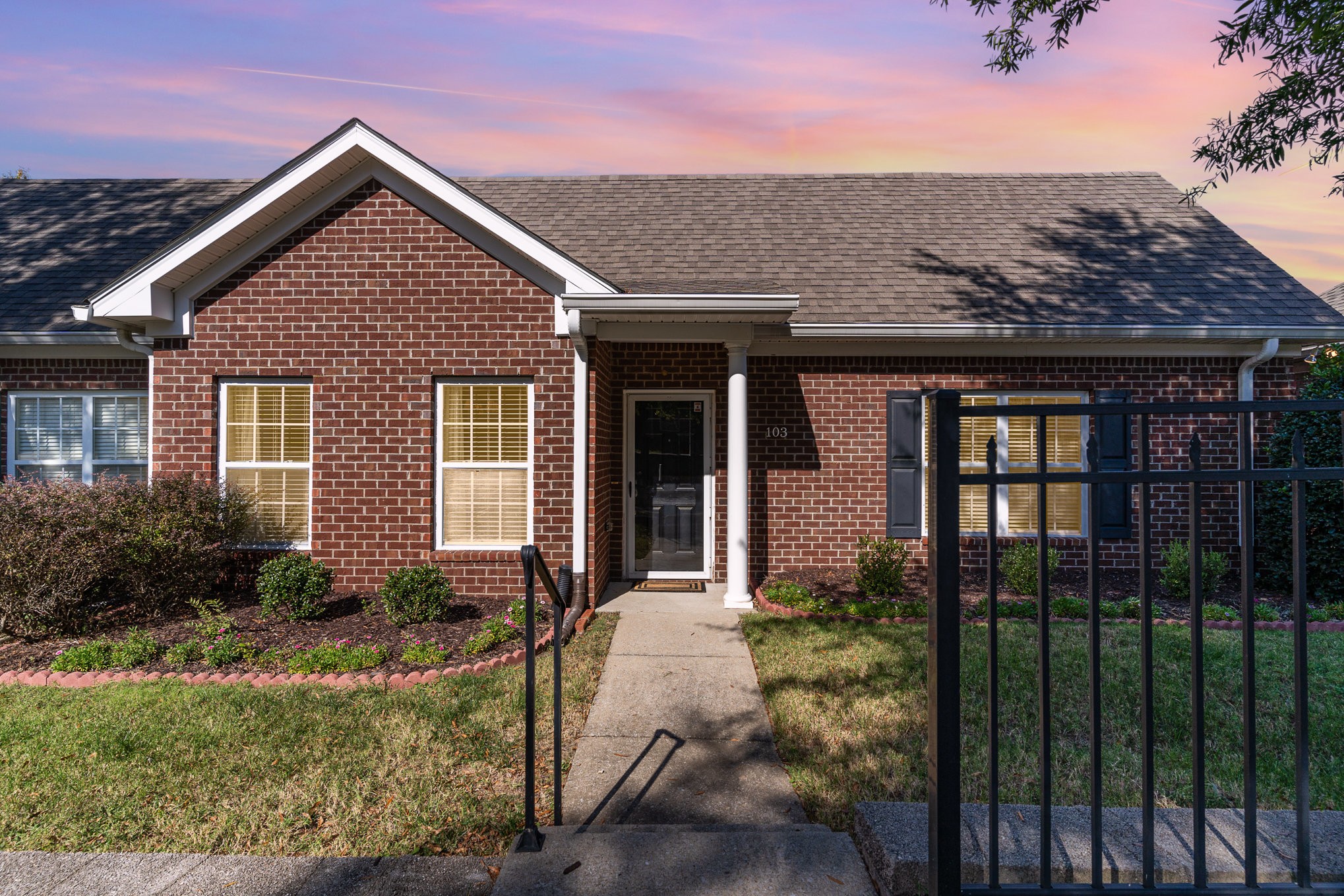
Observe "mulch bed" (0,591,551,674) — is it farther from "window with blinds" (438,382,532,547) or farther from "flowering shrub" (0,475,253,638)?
"window with blinds" (438,382,532,547)

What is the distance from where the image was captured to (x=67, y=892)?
300 centimetres

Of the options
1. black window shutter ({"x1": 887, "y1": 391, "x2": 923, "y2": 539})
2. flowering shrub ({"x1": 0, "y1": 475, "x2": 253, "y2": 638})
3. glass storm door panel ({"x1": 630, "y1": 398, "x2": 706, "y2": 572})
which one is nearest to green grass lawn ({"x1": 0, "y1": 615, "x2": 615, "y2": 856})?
flowering shrub ({"x1": 0, "y1": 475, "x2": 253, "y2": 638})

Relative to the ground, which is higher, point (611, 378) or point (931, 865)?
point (611, 378)

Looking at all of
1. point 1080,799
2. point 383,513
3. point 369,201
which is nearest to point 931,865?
point 1080,799

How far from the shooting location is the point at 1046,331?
8.38 m

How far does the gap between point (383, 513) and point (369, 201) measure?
3.32 m

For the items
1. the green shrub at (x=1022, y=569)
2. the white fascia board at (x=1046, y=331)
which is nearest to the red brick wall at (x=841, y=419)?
the white fascia board at (x=1046, y=331)

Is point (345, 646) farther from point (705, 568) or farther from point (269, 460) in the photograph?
point (705, 568)

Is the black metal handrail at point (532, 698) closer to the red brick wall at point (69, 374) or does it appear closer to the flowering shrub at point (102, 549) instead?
the flowering shrub at point (102, 549)

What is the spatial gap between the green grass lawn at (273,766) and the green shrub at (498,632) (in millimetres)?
465

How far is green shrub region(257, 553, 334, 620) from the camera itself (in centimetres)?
672

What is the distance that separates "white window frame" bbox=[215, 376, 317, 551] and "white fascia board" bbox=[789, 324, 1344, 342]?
5.55 m

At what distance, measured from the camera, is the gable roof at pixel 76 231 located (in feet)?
29.4

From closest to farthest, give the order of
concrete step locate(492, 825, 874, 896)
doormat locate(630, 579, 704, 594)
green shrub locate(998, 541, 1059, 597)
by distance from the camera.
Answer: concrete step locate(492, 825, 874, 896), green shrub locate(998, 541, 1059, 597), doormat locate(630, 579, 704, 594)
